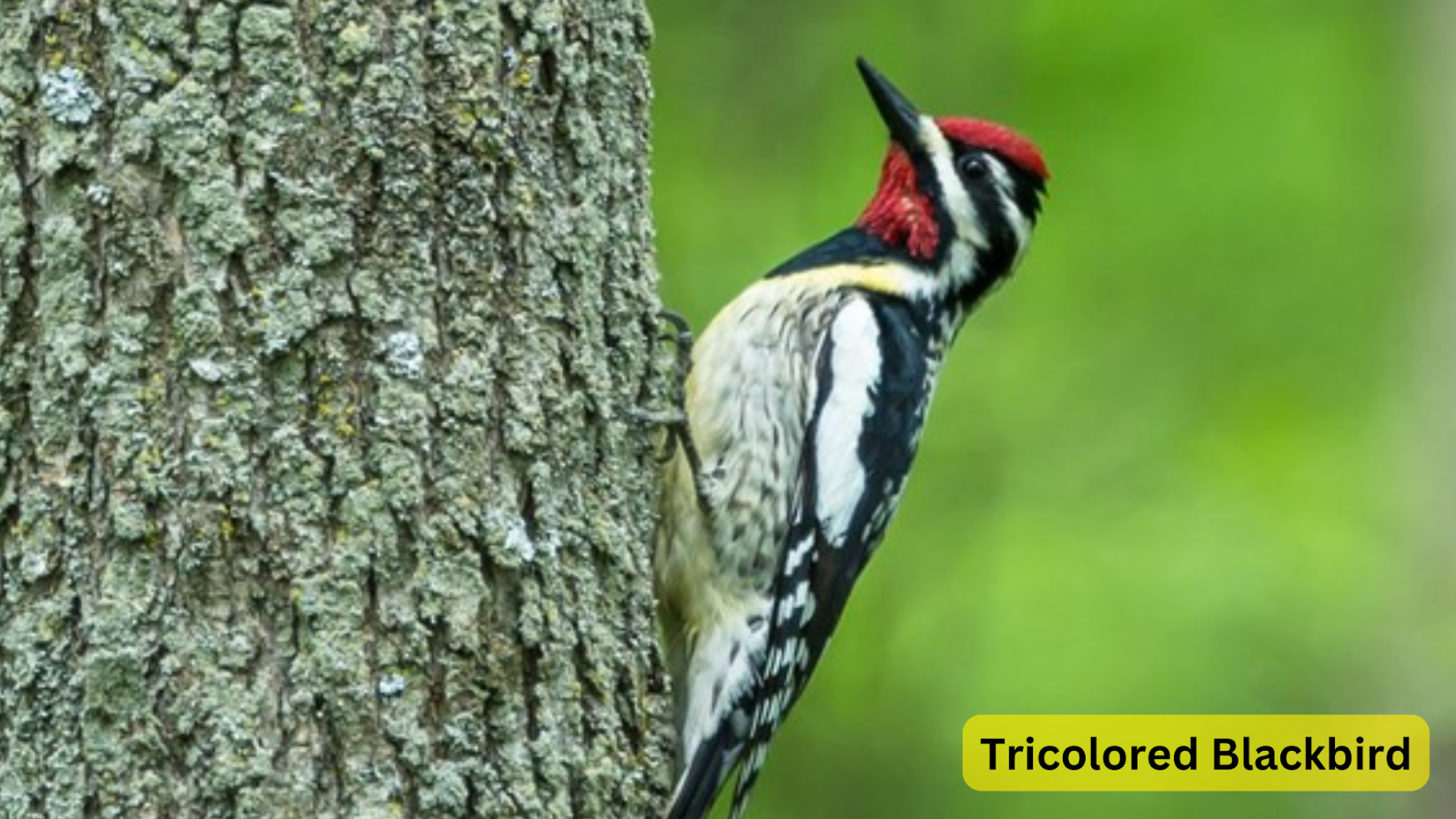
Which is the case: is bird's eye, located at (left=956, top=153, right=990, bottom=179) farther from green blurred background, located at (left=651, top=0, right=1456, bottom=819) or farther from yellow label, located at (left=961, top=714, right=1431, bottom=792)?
yellow label, located at (left=961, top=714, right=1431, bottom=792)

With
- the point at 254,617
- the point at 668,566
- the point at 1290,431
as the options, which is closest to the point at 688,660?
the point at 668,566

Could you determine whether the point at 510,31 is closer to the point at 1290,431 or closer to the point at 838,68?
the point at 838,68

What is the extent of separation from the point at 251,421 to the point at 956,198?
1.89 m

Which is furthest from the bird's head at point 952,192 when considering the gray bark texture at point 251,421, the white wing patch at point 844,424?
the gray bark texture at point 251,421

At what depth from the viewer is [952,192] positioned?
4379 mm

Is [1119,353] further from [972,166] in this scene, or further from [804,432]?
[804,432]

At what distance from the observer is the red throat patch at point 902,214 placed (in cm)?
435

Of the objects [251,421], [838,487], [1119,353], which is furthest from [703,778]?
[1119,353]

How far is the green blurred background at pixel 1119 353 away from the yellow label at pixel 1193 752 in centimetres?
7

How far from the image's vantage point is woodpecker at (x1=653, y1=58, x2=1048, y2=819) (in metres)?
3.70

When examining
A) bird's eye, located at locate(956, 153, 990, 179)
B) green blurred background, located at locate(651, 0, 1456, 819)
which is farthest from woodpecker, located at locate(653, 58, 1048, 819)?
green blurred background, located at locate(651, 0, 1456, 819)

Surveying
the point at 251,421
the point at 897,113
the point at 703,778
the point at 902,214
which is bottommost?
the point at 703,778

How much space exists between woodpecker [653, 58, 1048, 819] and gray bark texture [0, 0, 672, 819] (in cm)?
64

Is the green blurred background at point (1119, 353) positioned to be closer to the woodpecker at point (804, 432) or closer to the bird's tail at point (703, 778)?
the woodpecker at point (804, 432)
